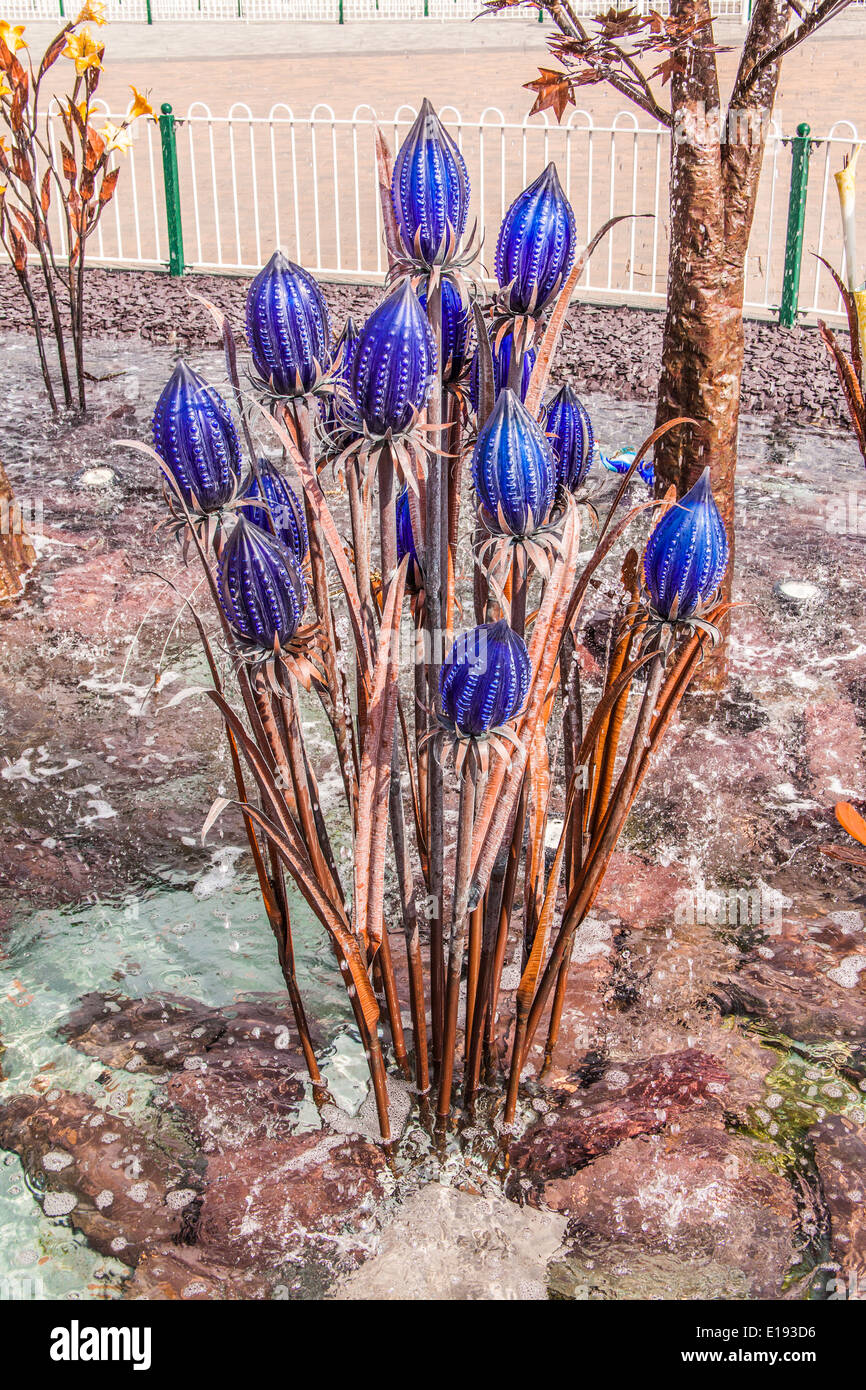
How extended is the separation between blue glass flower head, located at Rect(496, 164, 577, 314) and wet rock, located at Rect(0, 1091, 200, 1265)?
140cm

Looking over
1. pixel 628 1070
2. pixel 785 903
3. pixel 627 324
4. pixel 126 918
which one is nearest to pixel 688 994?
pixel 628 1070

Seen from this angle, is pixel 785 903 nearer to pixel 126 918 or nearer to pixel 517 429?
pixel 126 918

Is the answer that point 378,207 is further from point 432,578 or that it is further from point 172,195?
point 432,578

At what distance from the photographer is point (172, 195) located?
293 inches

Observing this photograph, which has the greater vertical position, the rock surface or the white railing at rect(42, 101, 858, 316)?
the white railing at rect(42, 101, 858, 316)

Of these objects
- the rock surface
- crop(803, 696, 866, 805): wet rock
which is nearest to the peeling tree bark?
crop(803, 696, 866, 805): wet rock

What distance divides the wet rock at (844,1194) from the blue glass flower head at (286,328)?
1.42 m

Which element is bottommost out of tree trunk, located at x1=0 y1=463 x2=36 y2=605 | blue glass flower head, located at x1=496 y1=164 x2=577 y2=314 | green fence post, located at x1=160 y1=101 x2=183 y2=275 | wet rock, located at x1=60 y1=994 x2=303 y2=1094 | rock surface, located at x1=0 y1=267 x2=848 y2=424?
wet rock, located at x1=60 y1=994 x2=303 y2=1094

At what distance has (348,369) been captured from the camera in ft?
4.35

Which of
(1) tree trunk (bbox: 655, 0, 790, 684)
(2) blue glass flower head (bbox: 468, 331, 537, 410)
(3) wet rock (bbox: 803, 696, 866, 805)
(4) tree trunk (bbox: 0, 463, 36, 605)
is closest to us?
(2) blue glass flower head (bbox: 468, 331, 537, 410)

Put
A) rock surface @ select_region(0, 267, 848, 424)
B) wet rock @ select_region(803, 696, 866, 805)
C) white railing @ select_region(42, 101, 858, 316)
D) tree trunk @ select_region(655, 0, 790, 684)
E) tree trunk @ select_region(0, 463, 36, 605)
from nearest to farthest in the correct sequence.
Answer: tree trunk @ select_region(655, 0, 790, 684) → wet rock @ select_region(803, 696, 866, 805) → tree trunk @ select_region(0, 463, 36, 605) → rock surface @ select_region(0, 267, 848, 424) → white railing @ select_region(42, 101, 858, 316)

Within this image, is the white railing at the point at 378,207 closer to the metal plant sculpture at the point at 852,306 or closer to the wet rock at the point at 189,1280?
the metal plant sculpture at the point at 852,306

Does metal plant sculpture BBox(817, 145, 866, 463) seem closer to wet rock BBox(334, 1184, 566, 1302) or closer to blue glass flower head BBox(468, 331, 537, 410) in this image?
blue glass flower head BBox(468, 331, 537, 410)

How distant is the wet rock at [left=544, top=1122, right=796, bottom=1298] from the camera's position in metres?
1.73
